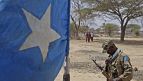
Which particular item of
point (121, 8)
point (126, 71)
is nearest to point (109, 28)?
point (121, 8)

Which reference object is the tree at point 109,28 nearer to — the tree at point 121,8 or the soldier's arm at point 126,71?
the tree at point 121,8

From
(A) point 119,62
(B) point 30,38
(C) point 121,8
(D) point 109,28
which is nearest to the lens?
(B) point 30,38

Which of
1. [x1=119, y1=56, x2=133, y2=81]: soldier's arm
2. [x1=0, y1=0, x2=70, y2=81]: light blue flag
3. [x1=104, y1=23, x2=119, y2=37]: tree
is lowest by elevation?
[x1=104, y1=23, x2=119, y2=37]: tree

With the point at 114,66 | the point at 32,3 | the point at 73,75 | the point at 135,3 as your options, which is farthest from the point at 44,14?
the point at 135,3

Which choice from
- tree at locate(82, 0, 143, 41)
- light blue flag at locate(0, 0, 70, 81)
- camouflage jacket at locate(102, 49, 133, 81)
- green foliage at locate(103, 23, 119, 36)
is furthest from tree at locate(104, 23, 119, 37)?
light blue flag at locate(0, 0, 70, 81)

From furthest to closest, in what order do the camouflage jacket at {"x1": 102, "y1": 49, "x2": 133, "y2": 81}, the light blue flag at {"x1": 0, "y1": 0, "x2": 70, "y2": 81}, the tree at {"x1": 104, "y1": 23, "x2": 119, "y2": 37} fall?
the tree at {"x1": 104, "y1": 23, "x2": 119, "y2": 37}
the camouflage jacket at {"x1": 102, "y1": 49, "x2": 133, "y2": 81}
the light blue flag at {"x1": 0, "y1": 0, "x2": 70, "y2": 81}

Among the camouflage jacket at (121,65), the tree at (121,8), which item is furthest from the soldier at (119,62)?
the tree at (121,8)

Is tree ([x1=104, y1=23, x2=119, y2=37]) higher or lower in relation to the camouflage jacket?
lower

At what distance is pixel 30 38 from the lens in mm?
3459

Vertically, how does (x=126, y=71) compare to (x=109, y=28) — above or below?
above

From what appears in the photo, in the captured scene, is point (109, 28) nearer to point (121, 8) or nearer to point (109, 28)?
point (109, 28)

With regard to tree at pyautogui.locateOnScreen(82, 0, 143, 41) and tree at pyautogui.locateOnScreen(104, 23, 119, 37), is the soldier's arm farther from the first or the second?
tree at pyautogui.locateOnScreen(104, 23, 119, 37)

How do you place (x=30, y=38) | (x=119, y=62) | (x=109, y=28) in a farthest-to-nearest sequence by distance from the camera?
(x=109, y=28) → (x=119, y=62) → (x=30, y=38)

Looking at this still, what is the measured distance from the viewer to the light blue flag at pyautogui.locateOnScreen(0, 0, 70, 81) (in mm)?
3246
